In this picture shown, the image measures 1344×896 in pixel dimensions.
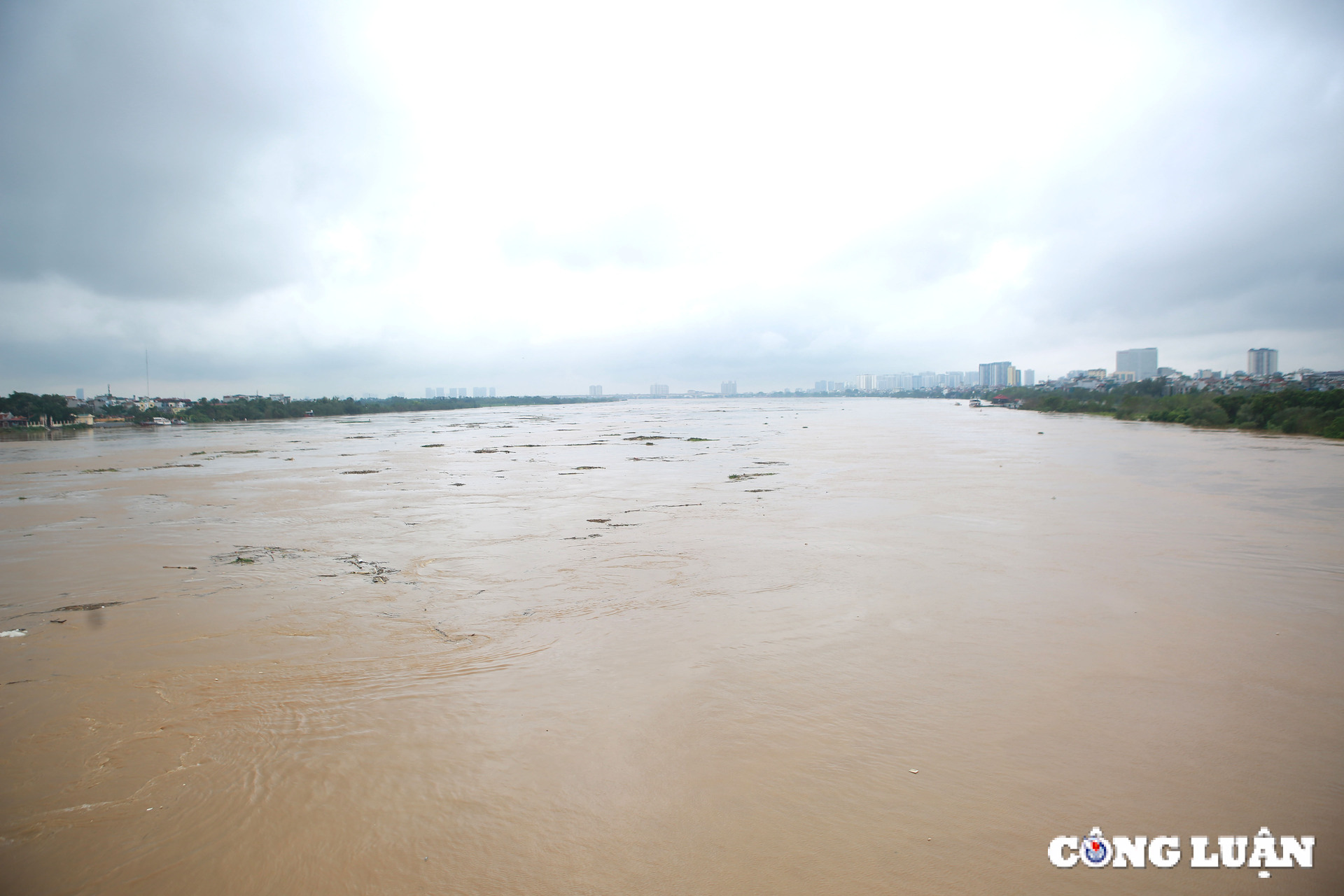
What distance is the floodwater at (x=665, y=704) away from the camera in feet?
8.77

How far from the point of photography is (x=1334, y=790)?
9.86 ft

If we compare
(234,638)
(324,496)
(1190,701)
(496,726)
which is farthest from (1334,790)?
(324,496)

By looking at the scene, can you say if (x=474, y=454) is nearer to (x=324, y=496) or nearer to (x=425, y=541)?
(x=324, y=496)

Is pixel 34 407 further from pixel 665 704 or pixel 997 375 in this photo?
pixel 997 375

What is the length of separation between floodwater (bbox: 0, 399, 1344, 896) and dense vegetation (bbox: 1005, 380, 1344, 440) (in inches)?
938

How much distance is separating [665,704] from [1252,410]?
128 feet

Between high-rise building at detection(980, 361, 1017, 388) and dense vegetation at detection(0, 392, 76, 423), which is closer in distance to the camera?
dense vegetation at detection(0, 392, 76, 423)

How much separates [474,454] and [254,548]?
14164 mm

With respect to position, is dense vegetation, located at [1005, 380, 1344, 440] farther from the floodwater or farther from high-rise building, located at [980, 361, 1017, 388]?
high-rise building, located at [980, 361, 1017, 388]

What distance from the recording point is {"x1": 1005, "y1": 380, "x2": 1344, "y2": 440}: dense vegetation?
25484mm

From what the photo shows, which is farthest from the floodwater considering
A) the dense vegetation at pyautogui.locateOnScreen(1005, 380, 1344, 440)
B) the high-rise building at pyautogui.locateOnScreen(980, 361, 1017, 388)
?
the high-rise building at pyautogui.locateOnScreen(980, 361, 1017, 388)

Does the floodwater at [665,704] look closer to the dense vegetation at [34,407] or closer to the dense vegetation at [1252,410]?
the dense vegetation at [1252,410]

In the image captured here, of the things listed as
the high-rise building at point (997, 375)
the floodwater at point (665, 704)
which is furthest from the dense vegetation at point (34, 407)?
the high-rise building at point (997, 375)

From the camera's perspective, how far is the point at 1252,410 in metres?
29.7
